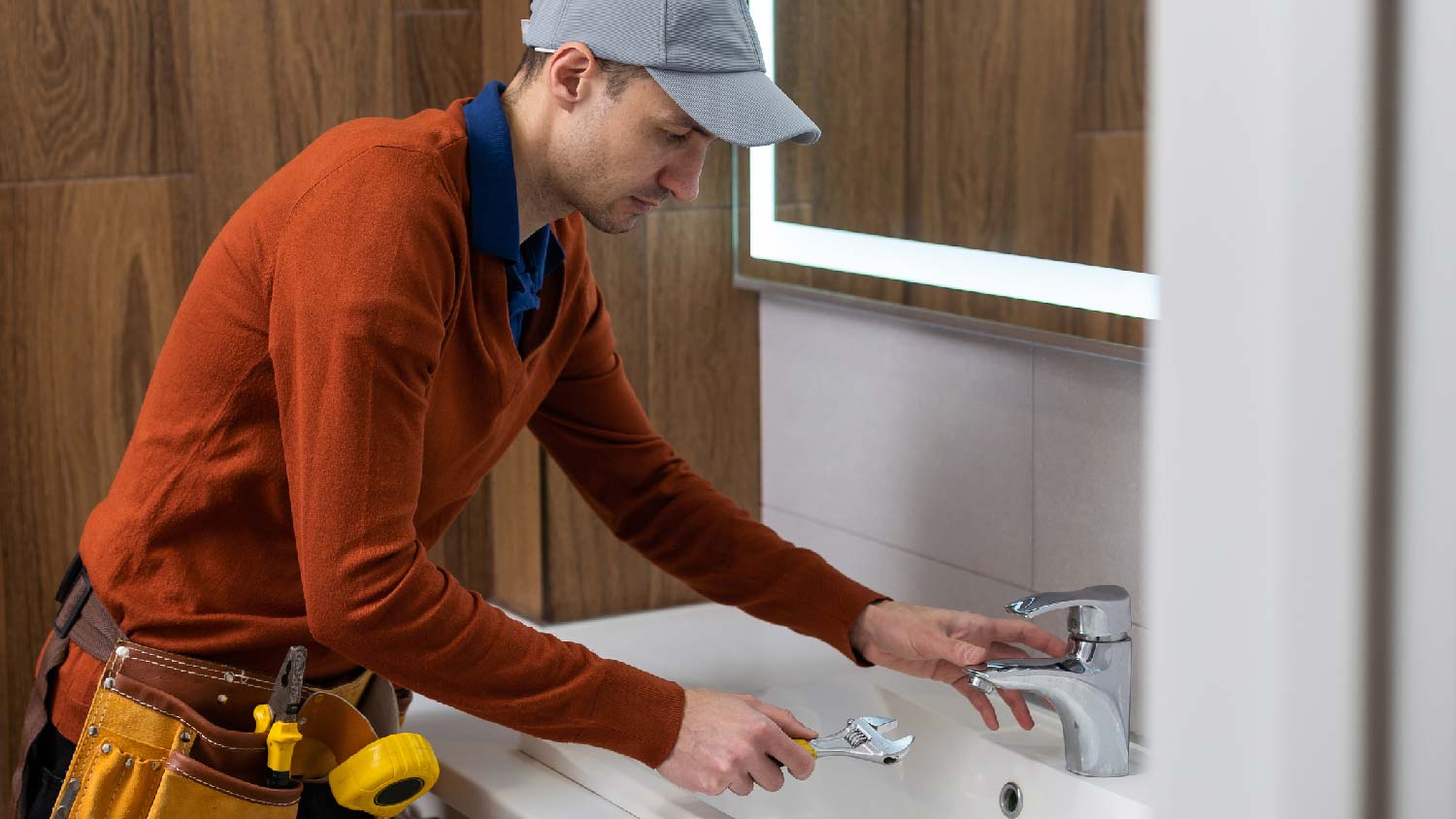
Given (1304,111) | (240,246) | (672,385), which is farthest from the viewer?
(672,385)

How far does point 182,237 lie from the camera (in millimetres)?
1670

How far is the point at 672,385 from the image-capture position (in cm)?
181

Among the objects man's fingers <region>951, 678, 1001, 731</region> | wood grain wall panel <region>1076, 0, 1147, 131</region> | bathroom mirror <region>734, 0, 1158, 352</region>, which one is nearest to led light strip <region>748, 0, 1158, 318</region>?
bathroom mirror <region>734, 0, 1158, 352</region>

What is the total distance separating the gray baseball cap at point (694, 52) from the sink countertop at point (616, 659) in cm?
57

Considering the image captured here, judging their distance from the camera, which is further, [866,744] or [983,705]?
[983,705]

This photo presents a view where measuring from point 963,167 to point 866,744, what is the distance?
57 centimetres

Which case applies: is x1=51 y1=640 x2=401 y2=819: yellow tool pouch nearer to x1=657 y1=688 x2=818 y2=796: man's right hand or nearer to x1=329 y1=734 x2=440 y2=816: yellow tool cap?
x1=329 y1=734 x2=440 y2=816: yellow tool cap

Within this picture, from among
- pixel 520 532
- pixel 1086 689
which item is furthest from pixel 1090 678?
pixel 520 532

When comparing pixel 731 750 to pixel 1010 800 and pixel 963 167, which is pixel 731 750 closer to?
pixel 1010 800

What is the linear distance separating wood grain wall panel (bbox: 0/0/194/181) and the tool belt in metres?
0.59

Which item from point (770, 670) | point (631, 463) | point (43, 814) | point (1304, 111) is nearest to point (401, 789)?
point (43, 814)

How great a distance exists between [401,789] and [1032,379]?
670mm

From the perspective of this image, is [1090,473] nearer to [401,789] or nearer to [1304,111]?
[401,789]

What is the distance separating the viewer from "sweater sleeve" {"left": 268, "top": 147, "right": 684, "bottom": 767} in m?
1.00
